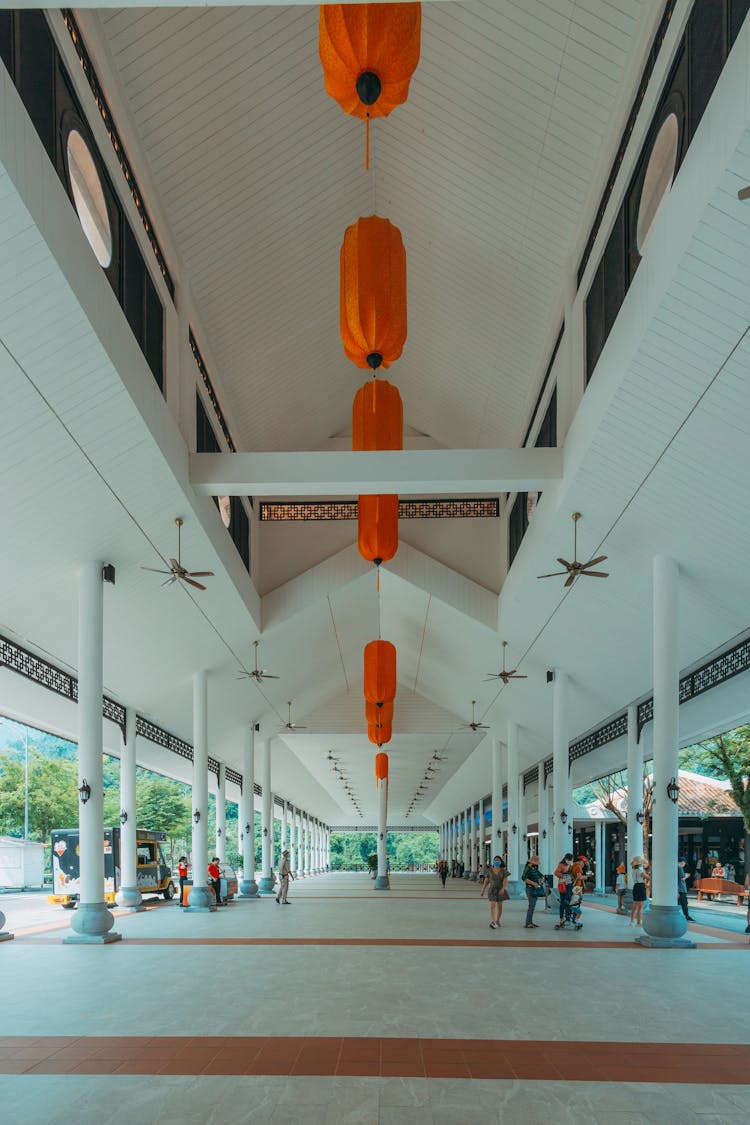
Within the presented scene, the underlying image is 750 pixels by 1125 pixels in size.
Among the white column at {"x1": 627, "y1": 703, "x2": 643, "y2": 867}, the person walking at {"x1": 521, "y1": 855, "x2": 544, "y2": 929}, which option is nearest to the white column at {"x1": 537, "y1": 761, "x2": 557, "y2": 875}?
the white column at {"x1": 627, "y1": 703, "x2": 643, "y2": 867}

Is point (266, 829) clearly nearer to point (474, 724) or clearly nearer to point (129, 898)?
point (474, 724)

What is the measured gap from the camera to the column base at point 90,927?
15.1 m

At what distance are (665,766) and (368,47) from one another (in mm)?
11549

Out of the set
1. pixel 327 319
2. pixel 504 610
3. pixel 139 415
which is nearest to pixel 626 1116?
pixel 139 415

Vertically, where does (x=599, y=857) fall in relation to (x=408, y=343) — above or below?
below

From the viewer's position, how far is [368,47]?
6.46m

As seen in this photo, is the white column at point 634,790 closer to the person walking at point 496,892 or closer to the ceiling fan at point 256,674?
the person walking at point 496,892

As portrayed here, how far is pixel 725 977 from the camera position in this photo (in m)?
11.7

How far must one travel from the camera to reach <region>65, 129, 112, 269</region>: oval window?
991 centimetres

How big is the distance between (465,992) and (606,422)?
6.80 m

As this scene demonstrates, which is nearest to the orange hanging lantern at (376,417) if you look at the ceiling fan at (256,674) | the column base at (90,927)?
the column base at (90,927)

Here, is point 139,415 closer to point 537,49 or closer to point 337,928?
point 537,49

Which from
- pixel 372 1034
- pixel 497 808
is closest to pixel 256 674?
pixel 497 808

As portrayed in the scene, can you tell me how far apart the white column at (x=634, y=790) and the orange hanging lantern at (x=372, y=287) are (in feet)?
54.1
